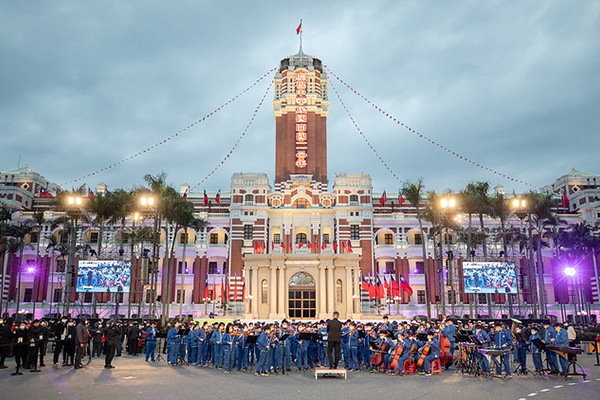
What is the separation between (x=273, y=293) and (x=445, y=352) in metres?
26.4

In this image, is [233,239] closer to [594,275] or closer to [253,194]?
[253,194]

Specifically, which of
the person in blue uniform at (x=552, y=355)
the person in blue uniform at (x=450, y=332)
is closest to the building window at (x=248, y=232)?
the person in blue uniform at (x=450, y=332)

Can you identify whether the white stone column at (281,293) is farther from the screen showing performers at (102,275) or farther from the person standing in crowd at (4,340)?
the person standing in crowd at (4,340)

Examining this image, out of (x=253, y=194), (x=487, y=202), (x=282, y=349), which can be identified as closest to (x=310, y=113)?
(x=253, y=194)

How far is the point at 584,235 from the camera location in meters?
55.4

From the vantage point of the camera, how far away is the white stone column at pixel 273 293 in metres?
45.5

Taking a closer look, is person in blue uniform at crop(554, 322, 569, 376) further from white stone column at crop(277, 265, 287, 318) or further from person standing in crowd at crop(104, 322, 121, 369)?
white stone column at crop(277, 265, 287, 318)

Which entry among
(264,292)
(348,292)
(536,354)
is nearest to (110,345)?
(536,354)

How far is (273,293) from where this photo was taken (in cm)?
4606

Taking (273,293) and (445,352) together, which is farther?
(273,293)

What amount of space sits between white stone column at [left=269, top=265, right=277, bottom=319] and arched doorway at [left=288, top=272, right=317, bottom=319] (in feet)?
7.73

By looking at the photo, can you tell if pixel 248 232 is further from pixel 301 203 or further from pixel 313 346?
pixel 313 346

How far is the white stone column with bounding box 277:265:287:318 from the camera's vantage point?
149 feet

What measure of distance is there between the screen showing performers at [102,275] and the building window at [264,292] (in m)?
13.0
